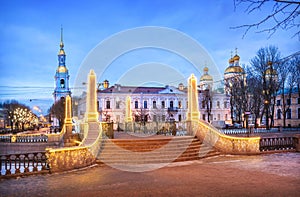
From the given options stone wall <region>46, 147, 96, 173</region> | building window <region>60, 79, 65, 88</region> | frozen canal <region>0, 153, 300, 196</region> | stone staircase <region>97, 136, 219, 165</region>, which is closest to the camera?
frozen canal <region>0, 153, 300, 196</region>

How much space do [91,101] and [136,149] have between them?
4.68 metres

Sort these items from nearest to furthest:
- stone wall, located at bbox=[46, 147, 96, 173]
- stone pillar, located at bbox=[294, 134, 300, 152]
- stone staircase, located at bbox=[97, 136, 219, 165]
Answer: stone wall, located at bbox=[46, 147, 96, 173] → stone staircase, located at bbox=[97, 136, 219, 165] → stone pillar, located at bbox=[294, 134, 300, 152]

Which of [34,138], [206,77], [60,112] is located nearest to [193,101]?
[34,138]

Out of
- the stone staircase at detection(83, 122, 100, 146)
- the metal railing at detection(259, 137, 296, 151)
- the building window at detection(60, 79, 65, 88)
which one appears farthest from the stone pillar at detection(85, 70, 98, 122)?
the building window at detection(60, 79, 65, 88)

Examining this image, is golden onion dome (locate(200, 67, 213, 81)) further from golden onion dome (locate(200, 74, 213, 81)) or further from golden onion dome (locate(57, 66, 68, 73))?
golden onion dome (locate(57, 66, 68, 73))

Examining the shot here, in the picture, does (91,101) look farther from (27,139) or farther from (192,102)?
(27,139)

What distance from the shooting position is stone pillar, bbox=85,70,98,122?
16703mm

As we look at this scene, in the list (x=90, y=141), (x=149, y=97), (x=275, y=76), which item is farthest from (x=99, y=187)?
(x=149, y=97)

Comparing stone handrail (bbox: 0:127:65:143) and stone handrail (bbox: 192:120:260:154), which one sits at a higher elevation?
stone handrail (bbox: 192:120:260:154)

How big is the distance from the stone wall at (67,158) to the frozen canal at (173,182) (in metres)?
0.45

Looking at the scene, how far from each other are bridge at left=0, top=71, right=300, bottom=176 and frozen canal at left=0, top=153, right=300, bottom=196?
713 millimetres

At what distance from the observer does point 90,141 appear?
44.6ft

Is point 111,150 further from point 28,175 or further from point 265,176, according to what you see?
point 265,176

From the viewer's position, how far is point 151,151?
46.9 feet
